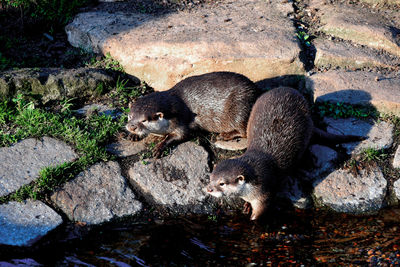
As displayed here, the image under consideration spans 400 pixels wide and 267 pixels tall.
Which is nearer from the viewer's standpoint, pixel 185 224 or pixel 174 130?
pixel 185 224

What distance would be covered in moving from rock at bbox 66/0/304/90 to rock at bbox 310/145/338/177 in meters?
0.93

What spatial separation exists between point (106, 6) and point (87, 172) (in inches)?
106

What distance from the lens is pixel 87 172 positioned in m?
3.70

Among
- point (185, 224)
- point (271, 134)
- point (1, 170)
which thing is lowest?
point (185, 224)

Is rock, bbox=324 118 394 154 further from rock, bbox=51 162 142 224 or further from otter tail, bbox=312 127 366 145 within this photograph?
rock, bbox=51 162 142 224

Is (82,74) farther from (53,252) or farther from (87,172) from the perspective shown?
(53,252)

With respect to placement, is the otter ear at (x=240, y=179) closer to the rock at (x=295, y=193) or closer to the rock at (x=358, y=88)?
the rock at (x=295, y=193)

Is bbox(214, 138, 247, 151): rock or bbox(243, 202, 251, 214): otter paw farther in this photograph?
bbox(214, 138, 247, 151): rock

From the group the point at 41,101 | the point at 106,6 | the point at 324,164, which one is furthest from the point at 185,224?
the point at 106,6

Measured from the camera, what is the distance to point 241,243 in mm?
3336

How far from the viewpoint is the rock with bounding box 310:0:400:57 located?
4.87m

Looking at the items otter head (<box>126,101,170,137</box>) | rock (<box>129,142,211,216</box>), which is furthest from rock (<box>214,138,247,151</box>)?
otter head (<box>126,101,170,137</box>)

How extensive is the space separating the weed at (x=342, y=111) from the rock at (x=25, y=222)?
2.42 metres

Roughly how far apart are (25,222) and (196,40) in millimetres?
2394
